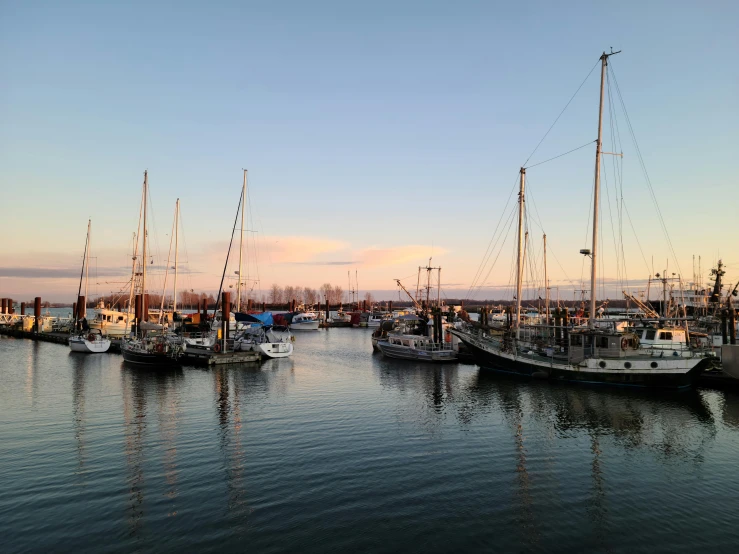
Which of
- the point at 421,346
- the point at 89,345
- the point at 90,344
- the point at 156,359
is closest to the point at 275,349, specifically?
the point at 156,359

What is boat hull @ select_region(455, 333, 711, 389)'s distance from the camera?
39.2 metres

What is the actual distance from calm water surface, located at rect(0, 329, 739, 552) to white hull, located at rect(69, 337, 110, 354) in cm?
2716

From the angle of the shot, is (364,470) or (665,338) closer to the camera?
(364,470)

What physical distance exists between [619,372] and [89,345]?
63283 millimetres

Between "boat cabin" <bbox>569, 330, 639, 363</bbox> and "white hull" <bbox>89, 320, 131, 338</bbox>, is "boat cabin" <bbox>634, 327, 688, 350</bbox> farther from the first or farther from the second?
"white hull" <bbox>89, 320, 131, 338</bbox>

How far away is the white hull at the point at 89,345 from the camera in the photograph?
64750mm

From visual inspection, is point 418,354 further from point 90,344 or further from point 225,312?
point 90,344

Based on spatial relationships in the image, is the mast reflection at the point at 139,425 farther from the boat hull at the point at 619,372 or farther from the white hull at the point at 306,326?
the white hull at the point at 306,326

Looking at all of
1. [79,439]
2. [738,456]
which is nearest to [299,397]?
[79,439]

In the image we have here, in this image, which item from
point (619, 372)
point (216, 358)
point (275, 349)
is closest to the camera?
point (619, 372)

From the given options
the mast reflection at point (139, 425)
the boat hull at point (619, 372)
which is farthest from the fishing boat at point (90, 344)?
the boat hull at point (619, 372)

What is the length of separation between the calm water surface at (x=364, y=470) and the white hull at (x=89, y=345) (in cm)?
2716

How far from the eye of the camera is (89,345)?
64688mm

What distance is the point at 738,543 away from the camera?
15.1 m
